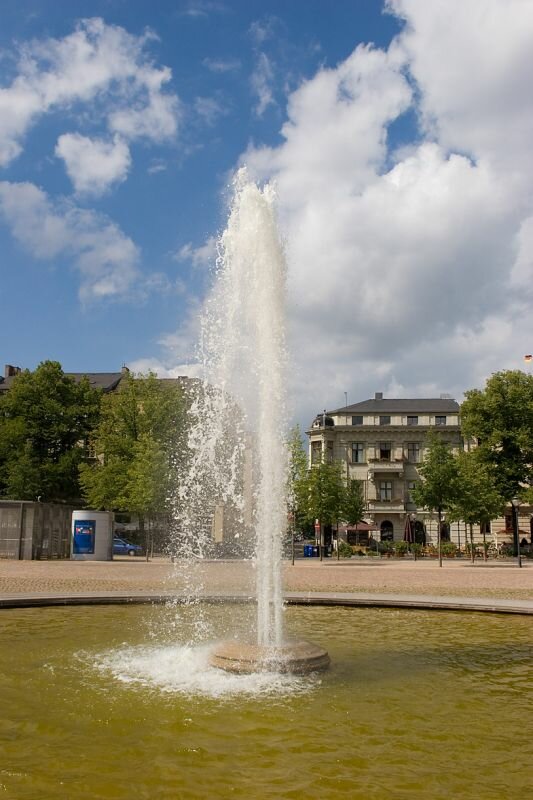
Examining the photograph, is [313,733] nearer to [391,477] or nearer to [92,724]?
[92,724]

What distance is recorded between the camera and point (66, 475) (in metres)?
58.9

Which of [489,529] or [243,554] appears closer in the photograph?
[243,554]

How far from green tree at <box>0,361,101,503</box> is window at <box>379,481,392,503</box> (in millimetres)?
32814

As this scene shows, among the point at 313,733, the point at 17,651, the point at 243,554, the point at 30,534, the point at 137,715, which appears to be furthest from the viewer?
the point at 243,554

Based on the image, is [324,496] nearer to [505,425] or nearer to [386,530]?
[505,425]

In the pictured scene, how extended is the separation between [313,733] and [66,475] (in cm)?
5458

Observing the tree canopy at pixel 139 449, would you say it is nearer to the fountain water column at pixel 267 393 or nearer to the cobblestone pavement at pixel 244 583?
the cobblestone pavement at pixel 244 583

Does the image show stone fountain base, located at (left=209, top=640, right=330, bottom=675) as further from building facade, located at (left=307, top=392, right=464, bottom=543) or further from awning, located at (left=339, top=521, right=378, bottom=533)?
building facade, located at (left=307, top=392, right=464, bottom=543)

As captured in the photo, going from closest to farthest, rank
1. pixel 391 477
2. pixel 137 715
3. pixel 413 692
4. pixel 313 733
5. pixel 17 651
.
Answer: pixel 313 733 < pixel 137 715 < pixel 413 692 < pixel 17 651 < pixel 391 477

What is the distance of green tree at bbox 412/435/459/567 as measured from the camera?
42656 mm

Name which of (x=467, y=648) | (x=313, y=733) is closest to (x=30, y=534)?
(x=467, y=648)

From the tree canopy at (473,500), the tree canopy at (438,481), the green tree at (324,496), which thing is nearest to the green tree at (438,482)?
the tree canopy at (438,481)

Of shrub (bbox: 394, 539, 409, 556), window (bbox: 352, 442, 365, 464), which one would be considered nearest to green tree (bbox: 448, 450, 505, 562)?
shrub (bbox: 394, 539, 409, 556)

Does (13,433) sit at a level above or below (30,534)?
above
